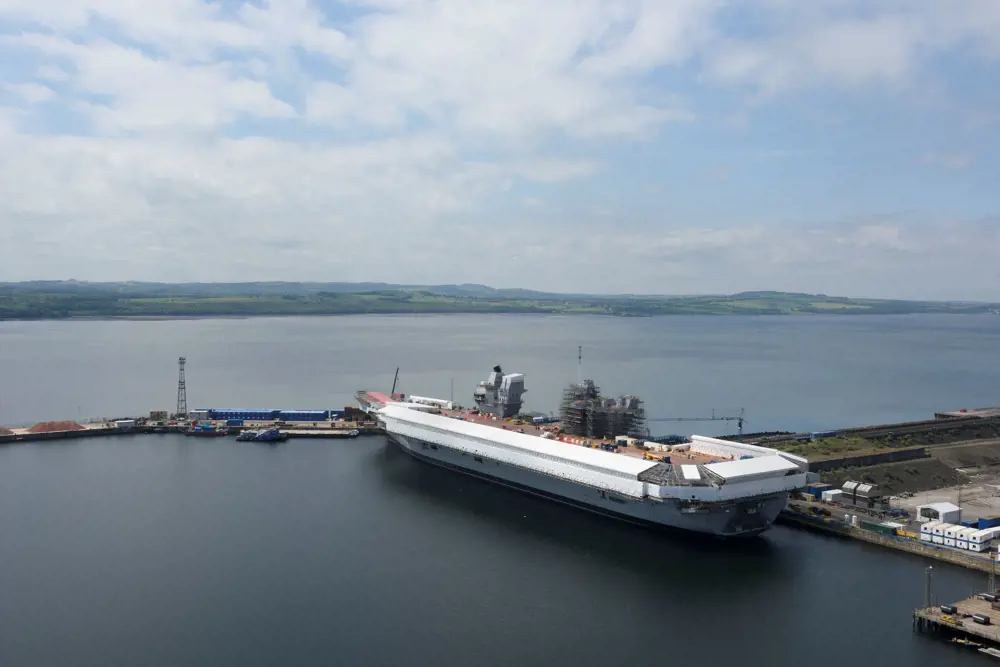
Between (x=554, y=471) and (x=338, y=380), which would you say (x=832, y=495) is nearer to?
(x=554, y=471)

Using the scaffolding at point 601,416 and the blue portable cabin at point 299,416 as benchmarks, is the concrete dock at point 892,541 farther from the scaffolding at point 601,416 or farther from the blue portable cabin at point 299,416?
the blue portable cabin at point 299,416

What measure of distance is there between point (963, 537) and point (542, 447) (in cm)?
1881

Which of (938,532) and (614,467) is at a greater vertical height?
(614,467)

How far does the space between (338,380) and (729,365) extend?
183ft

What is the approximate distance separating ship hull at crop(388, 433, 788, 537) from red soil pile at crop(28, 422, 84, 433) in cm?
3330

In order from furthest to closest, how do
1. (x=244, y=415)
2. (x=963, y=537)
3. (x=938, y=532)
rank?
(x=244, y=415) < (x=938, y=532) < (x=963, y=537)

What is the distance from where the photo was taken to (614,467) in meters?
33.9

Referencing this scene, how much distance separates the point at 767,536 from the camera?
1337 inches

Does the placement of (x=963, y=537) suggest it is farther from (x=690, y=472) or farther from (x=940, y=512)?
(x=690, y=472)

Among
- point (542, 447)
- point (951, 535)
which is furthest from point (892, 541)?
point (542, 447)

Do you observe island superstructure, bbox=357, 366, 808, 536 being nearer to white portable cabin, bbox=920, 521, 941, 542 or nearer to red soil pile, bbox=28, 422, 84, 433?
white portable cabin, bbox=920, 521, 941, 542

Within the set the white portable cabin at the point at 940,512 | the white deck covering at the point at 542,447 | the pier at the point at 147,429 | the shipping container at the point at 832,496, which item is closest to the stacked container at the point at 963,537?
the white portable cabin at the point at 940,512

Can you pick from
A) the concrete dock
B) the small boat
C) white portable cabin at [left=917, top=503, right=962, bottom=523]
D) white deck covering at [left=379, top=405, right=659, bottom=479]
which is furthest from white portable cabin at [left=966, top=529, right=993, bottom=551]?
the small boat

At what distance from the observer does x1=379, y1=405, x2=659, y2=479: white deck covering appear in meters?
33.9
